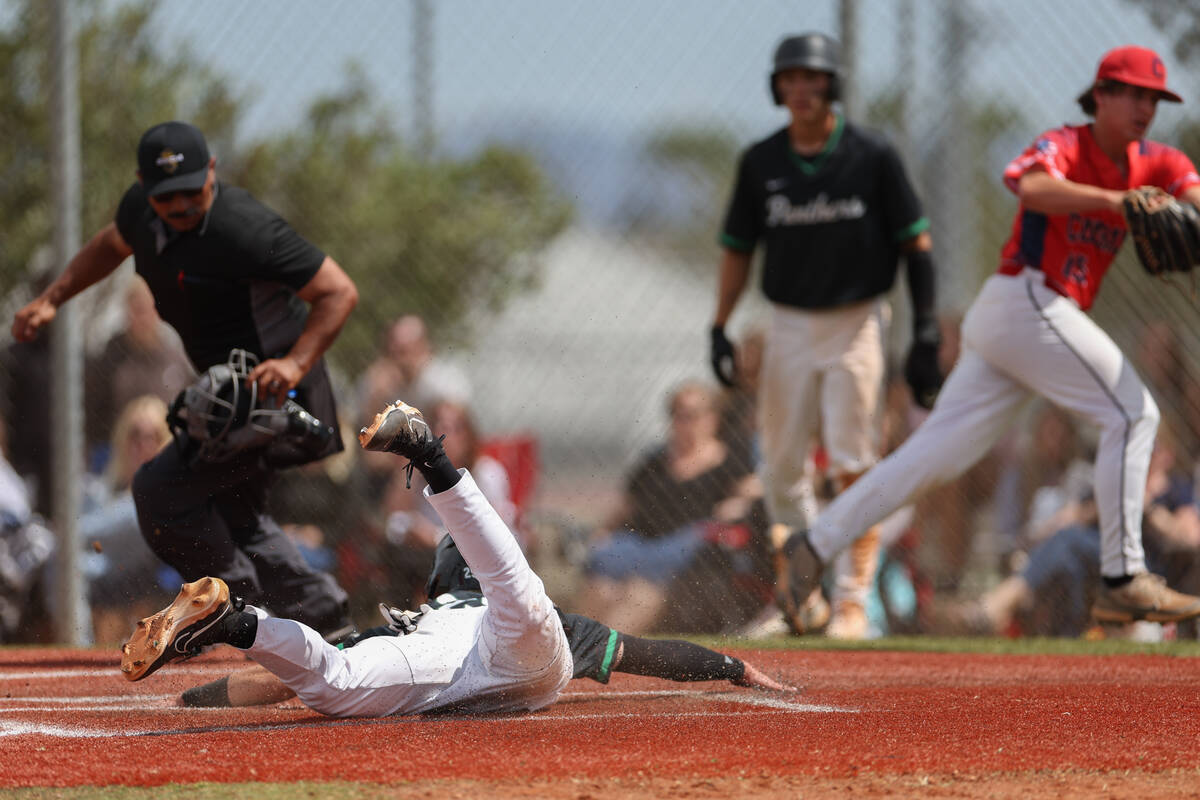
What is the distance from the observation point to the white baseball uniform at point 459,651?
3994mm

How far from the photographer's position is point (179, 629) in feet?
12.8

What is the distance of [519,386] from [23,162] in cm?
296

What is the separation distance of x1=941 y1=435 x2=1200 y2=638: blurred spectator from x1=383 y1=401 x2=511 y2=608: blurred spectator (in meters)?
2.40

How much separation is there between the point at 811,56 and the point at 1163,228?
6.27ft

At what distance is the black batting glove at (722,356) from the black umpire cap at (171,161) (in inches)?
107

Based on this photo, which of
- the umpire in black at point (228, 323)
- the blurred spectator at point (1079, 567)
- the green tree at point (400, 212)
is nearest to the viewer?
the umpire in black at point (228, 323)

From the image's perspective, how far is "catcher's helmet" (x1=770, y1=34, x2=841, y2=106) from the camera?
691 centimetres

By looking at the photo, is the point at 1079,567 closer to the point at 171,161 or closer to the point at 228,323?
the point at 228,323

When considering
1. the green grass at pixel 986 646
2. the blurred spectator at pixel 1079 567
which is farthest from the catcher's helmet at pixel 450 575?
the blurred spectator at pixel 1079 567

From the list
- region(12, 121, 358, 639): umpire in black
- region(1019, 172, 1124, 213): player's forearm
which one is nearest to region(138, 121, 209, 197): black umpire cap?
region(12, 121, 358, 639): umpire in black

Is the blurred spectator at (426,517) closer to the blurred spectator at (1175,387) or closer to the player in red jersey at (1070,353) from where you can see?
the player in red jersey at (1070,353)

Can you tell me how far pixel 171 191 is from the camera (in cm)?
516

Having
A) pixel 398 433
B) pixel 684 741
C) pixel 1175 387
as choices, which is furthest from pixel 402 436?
pixel 1175 387

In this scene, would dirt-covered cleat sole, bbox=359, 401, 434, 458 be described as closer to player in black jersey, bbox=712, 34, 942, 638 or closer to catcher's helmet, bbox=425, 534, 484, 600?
catcher's helmet, bbox=425, 534, 484, 600
